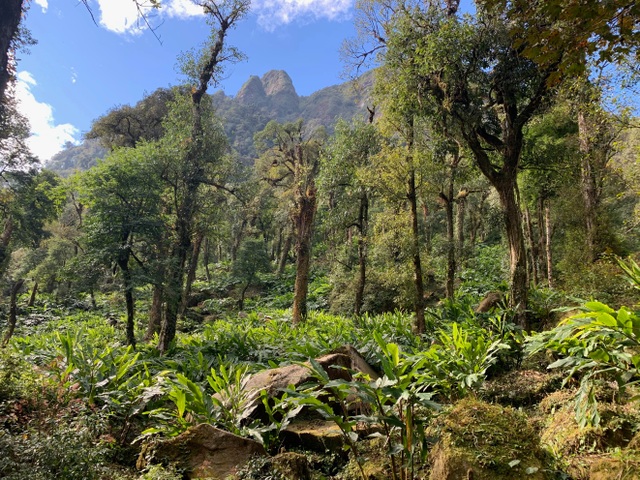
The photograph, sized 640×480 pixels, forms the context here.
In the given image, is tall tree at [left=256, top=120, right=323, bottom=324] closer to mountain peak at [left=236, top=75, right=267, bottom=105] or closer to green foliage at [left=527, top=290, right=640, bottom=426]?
green foliage at [left=527, top=290, right=640, bottom=426]

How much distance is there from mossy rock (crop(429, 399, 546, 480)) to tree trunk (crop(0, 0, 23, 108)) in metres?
4.92

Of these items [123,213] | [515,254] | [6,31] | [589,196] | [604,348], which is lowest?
[604,348]

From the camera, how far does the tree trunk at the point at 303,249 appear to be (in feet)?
39.8

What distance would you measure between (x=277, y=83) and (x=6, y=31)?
132060 mm

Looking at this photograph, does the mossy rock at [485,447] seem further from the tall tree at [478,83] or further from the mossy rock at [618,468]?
the tall tree at [478,83]

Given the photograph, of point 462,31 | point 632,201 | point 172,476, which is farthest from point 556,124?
point 172,476

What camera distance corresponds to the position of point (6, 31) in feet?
11.5

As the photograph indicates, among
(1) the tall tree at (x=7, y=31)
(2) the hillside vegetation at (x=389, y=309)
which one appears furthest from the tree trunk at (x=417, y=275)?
(1) the tall tree at (x=7, y=31)

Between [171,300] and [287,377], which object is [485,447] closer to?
[287,377]

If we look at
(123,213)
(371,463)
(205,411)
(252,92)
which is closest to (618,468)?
(371,463)

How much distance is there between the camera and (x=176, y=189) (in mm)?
10836

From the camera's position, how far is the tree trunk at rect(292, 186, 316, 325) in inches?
477

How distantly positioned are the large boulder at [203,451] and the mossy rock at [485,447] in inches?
68.9

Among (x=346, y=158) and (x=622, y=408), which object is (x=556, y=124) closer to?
(x=346, y=158)
